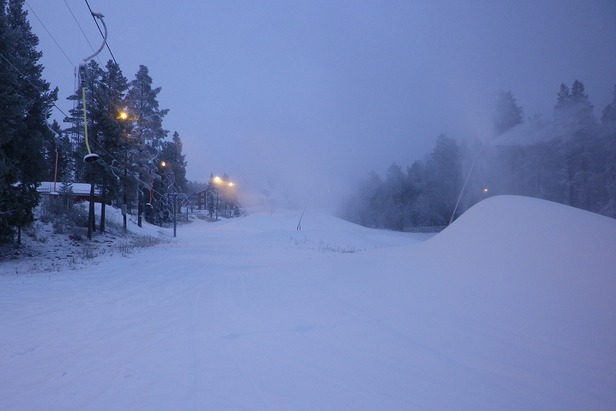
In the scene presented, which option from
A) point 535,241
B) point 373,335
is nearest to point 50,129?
point 373,335

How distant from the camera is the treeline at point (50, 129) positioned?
40.6 feet

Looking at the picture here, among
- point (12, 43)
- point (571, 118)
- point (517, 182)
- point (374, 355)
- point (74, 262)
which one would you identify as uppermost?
point (571, 118)

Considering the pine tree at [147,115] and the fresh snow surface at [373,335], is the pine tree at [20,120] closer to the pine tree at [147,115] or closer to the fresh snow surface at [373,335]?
the fresh snow surface at [373,335]

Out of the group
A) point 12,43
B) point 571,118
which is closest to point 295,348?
point 12,43

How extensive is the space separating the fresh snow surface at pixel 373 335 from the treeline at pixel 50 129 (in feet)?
20.4

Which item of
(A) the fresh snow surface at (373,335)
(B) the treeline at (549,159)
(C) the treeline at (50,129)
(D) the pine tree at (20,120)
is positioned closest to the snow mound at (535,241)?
(A) the fresh snow surface at (373,335)

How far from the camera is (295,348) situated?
393 cm

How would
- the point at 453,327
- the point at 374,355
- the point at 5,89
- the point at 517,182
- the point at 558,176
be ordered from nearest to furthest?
the point at 374,355, the point at 453,327, the point at 5,89, the point at 558,176, the point at 517,182

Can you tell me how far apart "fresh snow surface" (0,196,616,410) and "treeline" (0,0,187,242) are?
6232 millimetres

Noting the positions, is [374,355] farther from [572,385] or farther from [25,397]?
[25,397]

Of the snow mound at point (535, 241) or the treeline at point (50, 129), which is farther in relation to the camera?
the treeline at point (50, 129)

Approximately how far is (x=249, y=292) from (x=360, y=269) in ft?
9.82

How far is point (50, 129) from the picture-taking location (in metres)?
13.6

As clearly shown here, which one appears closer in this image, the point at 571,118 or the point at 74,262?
the point at 74,262
